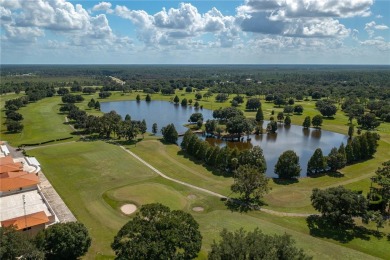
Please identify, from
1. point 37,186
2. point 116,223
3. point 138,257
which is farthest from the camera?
point 37,186

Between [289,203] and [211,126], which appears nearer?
[289,203]

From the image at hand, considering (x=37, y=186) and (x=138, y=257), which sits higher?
(x=138, y=257)

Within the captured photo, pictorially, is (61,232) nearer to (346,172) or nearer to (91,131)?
(346,172)

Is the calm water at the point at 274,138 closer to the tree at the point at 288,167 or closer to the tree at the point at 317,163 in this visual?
the tree at the point at 317,163

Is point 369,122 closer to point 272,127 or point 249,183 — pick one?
point 272,127

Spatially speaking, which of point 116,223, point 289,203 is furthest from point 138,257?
point 289,203

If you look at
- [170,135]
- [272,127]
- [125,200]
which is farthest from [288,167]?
[272,127]
